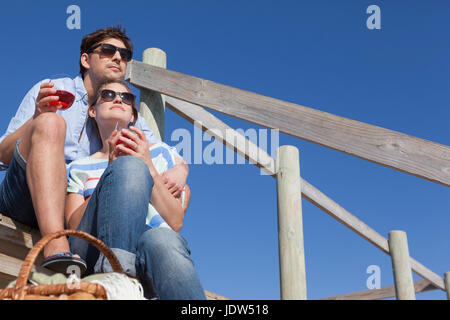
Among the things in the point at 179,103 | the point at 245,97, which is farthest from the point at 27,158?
the point at 179,103

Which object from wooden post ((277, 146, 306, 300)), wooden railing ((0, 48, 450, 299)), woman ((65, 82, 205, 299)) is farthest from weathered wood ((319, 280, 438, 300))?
woman ((65, 82, 205, 299))

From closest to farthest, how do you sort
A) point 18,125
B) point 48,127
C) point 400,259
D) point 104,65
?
point 48,127 → point 18,125 → point 104,65 → point 400,259

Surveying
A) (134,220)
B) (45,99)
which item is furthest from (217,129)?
(134,220)

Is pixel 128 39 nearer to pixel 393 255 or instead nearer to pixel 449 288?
pixel 393 255

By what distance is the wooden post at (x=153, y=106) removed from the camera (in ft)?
11.7

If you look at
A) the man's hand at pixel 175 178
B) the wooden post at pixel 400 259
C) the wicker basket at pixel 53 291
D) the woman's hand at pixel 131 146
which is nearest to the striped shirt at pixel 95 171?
the man's hand at pixel 175 178

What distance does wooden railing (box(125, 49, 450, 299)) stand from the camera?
199 centimetres

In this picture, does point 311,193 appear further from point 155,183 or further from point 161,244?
point 161,244

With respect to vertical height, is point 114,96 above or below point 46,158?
above

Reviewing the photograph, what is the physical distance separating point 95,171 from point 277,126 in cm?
93

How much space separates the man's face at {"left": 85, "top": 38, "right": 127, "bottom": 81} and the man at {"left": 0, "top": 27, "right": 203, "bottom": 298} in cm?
12

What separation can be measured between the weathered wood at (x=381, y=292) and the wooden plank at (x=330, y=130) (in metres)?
5.09

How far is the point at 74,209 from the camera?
2090 mm

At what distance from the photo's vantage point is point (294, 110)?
7.91 ft
